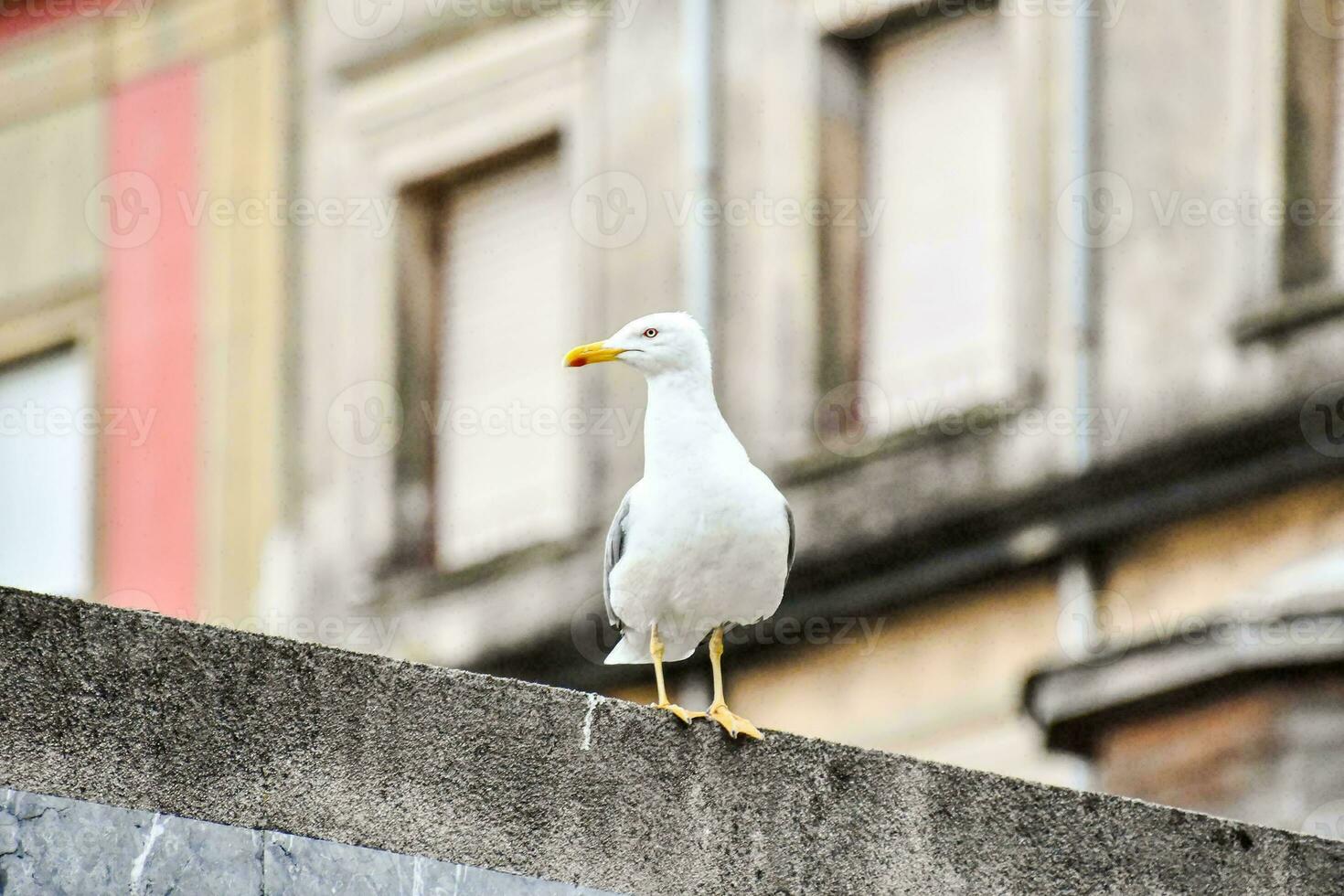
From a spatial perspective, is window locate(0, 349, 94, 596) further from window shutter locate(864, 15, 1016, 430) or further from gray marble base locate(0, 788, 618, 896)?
gray marble base locate(0, 788, 618, 896)

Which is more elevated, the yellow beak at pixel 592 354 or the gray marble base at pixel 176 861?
the yellow beak at pixel 592 354

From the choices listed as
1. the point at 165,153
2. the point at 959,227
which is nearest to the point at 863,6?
the point at 959,227

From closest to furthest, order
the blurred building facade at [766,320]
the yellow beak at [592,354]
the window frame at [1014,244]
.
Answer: the yellow beak at [592,354] → the blurred building facade at [766,320] → the window frame at [1014,244]

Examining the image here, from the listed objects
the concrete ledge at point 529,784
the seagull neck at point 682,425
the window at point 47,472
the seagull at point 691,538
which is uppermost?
the window at point 47,472

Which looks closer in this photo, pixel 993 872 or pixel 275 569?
pixel 993 872

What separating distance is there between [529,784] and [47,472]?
18.5 m

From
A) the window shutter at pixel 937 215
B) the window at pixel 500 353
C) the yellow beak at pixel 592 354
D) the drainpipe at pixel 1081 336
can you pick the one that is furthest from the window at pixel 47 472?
the yellow beak at pixel 592 354

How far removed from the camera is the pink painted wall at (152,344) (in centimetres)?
2600

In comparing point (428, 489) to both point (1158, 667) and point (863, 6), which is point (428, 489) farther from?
point (1158, 667)

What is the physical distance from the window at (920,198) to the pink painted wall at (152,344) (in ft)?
19.4

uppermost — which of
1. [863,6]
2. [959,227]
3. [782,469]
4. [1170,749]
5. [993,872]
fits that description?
[863,6]

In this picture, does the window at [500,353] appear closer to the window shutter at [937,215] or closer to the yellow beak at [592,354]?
the window shutter at [937,215]

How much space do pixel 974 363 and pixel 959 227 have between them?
43.4 inches

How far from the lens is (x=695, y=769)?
30.9ft
